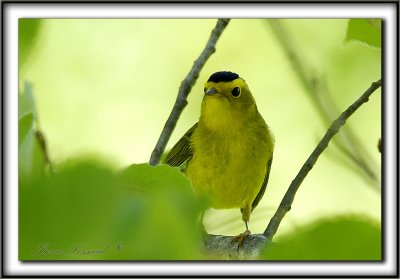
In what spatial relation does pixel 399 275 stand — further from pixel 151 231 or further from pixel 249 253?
pixel 151 231

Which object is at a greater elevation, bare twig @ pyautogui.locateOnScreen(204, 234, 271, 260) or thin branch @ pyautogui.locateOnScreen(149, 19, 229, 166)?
thin branch @ pyautogui.locateOnScreen(149, 19, 229, 166)

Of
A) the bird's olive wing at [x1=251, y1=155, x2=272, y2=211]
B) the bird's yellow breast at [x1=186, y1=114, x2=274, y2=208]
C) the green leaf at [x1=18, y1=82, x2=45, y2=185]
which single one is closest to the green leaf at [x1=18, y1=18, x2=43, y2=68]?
the green leaf at [x1=18, y1=82, x2=45, y2=185]

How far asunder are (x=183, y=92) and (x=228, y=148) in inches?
31.7

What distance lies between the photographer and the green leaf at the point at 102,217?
1.28 feet

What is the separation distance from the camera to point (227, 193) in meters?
2.23

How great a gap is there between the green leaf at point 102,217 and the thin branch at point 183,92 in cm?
97

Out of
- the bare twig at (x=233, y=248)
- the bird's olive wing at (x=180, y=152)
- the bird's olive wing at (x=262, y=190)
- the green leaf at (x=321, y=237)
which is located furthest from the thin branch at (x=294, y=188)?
the bird's olive wing at (x=262, y=190)

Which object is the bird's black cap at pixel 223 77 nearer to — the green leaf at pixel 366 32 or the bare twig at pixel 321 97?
the bare twig at pixel 321 97

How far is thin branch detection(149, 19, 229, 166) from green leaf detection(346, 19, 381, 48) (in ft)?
2.36

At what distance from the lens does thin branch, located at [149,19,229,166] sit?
1.43 meters

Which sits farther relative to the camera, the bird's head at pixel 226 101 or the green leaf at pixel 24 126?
the bird's head at pixel 226 101

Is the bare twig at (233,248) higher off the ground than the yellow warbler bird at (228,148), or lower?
lower

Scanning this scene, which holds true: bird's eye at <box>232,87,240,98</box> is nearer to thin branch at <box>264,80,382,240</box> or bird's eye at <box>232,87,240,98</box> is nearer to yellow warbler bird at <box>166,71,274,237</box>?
yellow warbler bird at <box>166,71,274,237</box>

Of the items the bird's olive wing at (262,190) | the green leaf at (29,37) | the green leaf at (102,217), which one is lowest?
the bird's olive wing at (262,190)
